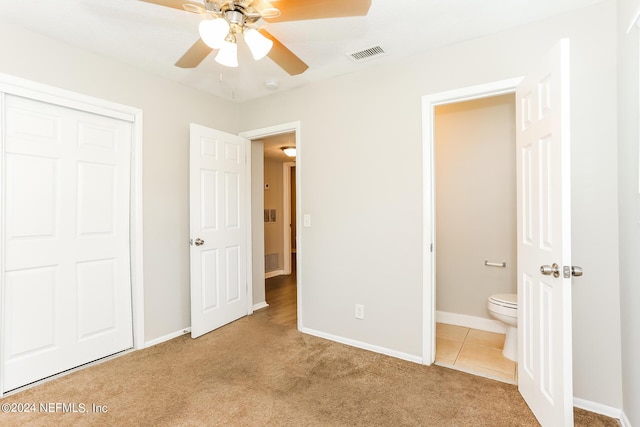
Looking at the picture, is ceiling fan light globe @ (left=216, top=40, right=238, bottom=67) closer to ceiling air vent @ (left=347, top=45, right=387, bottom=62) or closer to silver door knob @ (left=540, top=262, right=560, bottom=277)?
ceiling air vent @ (left=347, top=45, right=387, bottom=62)

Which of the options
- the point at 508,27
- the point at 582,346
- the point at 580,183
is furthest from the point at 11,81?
the point at 582,346

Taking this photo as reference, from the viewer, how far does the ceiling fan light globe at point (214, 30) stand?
1.44 meters

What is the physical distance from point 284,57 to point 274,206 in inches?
174

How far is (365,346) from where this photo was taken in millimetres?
2770

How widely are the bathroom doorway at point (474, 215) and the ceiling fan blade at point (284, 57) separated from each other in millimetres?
1703

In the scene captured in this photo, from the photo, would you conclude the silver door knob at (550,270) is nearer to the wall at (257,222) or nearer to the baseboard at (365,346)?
the baseboard at (365,346)

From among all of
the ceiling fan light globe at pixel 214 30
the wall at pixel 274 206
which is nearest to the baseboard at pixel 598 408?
the ceiling fan light globe at pixel 214 30

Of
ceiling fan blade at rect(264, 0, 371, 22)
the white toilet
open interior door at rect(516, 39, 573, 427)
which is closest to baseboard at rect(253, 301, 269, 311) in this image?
the white toilet

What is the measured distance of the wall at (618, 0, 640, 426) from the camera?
157 cm

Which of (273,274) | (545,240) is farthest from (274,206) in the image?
(545,240)

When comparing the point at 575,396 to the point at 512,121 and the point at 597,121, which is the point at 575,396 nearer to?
the point at 597,121

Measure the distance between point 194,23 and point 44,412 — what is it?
2.56m

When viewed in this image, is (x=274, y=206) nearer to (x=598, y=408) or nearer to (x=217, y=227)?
(x=217, y=227)

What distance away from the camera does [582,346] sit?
193 cm
